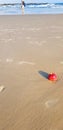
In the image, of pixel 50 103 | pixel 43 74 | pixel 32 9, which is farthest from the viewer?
pixel 32 9

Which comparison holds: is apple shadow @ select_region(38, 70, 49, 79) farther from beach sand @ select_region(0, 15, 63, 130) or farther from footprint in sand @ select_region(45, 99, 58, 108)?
footprint in sand @ select_region(45, 99, 58, 108)

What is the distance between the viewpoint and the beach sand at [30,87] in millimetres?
4266

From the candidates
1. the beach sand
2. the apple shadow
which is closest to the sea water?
the beach sand

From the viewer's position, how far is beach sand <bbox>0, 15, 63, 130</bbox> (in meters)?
4.27

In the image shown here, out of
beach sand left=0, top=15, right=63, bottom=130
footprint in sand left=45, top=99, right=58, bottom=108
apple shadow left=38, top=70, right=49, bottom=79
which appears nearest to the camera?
beach sand left=0, top=15, right=63, bottom=130

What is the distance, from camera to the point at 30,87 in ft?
18.1

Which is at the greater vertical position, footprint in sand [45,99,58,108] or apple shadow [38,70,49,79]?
footprint in sand [45,99,58,108]

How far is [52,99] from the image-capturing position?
497cm

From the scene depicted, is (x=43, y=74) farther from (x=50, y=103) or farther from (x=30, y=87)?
(x=50, y=103)

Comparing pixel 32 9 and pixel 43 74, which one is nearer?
pixel 43 74

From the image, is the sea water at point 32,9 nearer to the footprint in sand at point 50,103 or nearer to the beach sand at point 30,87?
the beach sand at point 30,87

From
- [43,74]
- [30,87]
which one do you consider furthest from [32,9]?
[30,87]

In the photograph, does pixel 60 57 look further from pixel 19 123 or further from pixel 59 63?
pixel 19 123

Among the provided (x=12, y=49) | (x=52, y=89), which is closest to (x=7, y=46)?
(x=12, y=49)
